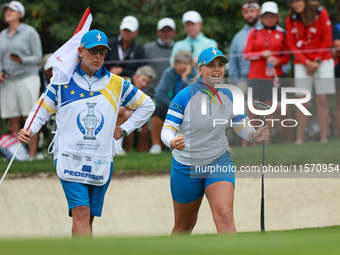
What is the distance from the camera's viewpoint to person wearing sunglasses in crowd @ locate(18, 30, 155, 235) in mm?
8445

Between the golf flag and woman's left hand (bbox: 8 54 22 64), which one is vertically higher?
woman's left hand (bbox: 8 54 22 64)

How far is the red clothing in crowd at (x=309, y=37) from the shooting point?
12852 millimetres

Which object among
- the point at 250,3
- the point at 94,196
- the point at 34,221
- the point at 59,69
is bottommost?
the point at 34,221

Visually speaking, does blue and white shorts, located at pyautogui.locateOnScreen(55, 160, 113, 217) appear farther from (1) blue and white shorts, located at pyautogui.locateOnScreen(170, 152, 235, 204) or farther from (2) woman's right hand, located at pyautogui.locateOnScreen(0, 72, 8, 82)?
(2) woman's right hand, located at pyautogui.locateOnScreen(0, 72, 8, 82)

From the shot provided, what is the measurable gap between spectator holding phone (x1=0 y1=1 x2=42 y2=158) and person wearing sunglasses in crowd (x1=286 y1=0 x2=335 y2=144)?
3949 millimetres

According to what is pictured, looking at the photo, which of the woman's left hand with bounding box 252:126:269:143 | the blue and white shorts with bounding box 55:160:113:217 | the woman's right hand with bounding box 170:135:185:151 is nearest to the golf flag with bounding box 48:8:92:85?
the blue and white shorts with bounding box 55:160:113:217

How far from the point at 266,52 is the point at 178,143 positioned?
17.4ft

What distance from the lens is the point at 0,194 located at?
13.3 metres

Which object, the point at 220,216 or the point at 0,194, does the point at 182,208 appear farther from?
the point at 0,194

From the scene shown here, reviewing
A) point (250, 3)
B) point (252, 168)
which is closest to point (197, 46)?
point (250, 3)

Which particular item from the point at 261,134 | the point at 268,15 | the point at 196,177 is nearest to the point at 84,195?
the point at 196,177

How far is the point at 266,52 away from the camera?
13.0 m

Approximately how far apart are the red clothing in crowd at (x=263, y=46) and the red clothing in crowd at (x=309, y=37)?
17 centimetres

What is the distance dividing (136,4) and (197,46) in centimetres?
579
